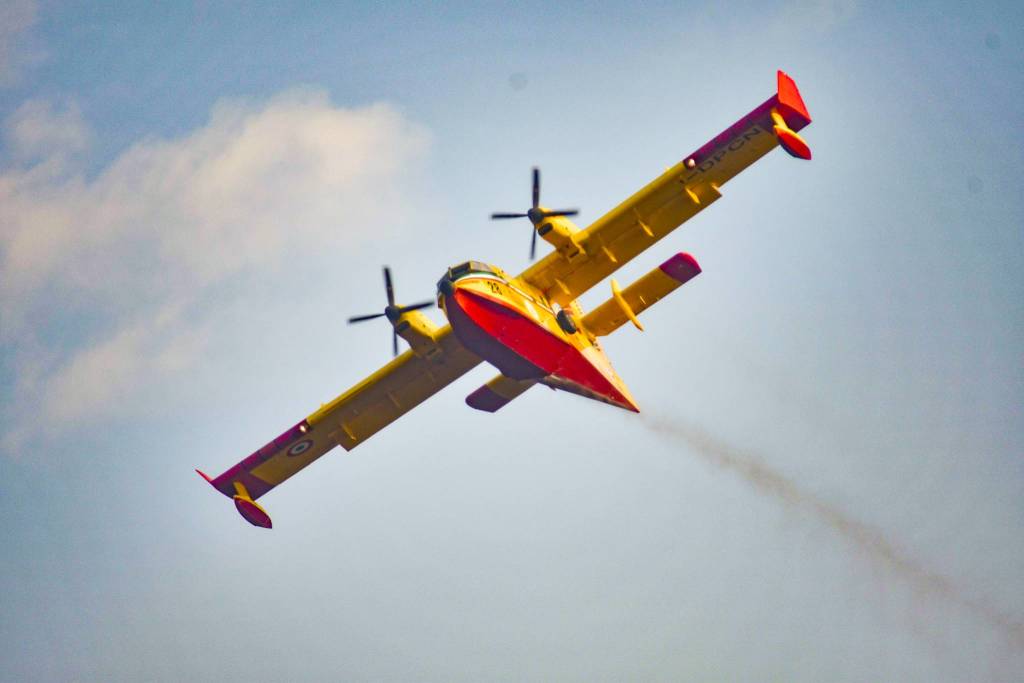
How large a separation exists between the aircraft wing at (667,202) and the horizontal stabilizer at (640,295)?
0.70 meters

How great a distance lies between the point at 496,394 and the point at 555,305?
8.99ft

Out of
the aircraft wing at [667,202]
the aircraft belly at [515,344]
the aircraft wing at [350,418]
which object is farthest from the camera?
the aircraft wing at [350,418]

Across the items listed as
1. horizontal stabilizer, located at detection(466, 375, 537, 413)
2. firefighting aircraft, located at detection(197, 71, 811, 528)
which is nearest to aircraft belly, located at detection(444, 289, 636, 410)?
firefighting aircraft, located at detection(197, 71, 811, 528)

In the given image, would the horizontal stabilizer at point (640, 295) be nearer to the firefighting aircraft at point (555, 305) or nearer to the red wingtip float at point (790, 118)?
the firefighting aircraft at point (555, 305)

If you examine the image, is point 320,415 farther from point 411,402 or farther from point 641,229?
point 641,229

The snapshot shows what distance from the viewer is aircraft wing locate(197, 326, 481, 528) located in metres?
31.9

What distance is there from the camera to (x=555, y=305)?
103 feet

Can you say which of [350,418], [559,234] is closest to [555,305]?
[559,234]

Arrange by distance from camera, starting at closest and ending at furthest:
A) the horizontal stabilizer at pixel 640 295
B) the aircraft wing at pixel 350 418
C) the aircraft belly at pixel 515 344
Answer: the aircraft belly at pixel 515 344 → the horizontal stabilizer at pixel 640 295 → the aircraft wing at pixel 350 418

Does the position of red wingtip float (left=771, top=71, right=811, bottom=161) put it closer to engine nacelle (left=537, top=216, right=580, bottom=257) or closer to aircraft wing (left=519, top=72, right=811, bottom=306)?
aircraft wing (left=519, top=72, right=811, bottom=306)

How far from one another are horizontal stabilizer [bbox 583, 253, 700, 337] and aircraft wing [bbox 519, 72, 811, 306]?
0.70 metres

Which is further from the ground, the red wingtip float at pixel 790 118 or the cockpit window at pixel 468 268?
the cockpit window at pixel 468 268

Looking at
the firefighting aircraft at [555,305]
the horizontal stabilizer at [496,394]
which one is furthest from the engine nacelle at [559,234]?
the horizontal stabilizer at [496,394]

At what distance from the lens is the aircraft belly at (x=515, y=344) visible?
28656 mm
